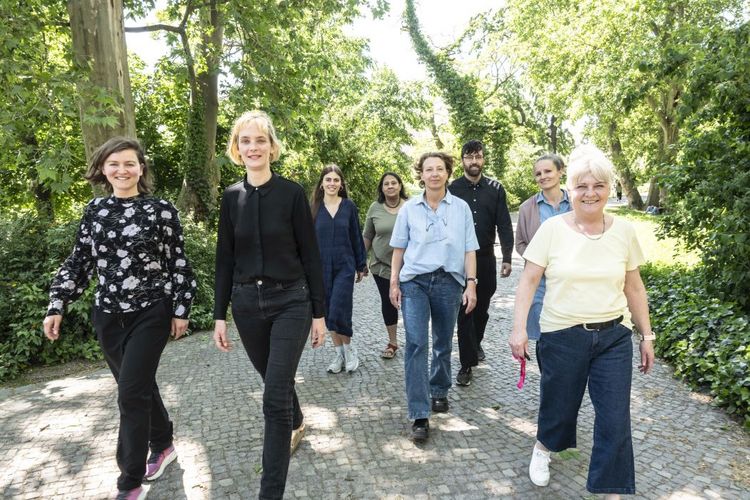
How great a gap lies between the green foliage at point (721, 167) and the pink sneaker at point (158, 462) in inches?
209

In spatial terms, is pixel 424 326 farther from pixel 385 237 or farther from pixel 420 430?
pixel 385 237

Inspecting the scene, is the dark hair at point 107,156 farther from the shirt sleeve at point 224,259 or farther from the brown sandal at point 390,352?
the brown sandal at point 390,352

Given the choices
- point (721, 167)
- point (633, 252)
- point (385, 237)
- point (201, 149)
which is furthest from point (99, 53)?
point (721, 167)

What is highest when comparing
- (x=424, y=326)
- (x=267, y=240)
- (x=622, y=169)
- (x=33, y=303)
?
(x=622, y=169)

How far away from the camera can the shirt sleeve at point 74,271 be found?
118 inches

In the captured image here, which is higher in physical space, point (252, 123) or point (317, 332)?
point (252, 123)

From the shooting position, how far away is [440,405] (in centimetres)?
413

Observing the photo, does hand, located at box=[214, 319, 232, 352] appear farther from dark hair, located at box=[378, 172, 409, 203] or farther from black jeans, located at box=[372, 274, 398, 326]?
dark hair, located at box=[378, 172, 409, 203]

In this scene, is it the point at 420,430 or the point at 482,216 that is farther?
the point at 482,216

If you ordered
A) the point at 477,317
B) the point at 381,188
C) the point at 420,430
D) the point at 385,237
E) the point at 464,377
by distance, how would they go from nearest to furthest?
the point at 420,430 < the point at 464,377 < the point at 477,317 < the point at 385,237 < the point at 381,188

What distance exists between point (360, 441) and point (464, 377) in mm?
1442

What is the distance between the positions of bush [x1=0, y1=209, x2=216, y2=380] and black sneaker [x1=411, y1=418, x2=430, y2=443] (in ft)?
14.2

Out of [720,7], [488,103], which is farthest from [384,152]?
[488,103]

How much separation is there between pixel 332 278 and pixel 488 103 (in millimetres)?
28470
